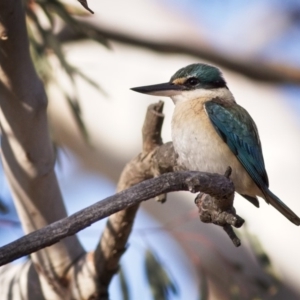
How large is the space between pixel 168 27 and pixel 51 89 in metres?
0.82

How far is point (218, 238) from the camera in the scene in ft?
9.16

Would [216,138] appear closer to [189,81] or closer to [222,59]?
[189,81]

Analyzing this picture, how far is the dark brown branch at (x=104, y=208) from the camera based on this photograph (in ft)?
3.95

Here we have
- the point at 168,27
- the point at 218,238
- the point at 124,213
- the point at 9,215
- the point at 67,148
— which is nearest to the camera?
the point at 124,213

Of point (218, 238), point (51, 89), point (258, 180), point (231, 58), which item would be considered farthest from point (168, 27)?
point (258, 180)

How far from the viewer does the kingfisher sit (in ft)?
6.35

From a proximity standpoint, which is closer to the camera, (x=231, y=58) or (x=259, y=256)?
(x=259, y=256)

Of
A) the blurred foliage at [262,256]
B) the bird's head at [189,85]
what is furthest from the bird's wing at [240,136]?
the blurred foliage at [262,256]

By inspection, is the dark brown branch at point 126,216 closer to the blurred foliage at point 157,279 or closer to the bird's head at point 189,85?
the bird's head at point 189,85

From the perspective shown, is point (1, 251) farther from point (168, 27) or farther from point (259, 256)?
point (168, 27)

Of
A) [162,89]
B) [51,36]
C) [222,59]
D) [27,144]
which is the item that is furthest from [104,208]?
[222,59]

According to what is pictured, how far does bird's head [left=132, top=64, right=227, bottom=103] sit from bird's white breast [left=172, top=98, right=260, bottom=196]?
14cm

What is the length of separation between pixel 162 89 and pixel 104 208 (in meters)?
0.96

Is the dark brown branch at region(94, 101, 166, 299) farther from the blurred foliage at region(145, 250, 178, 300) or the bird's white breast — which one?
the blurred foliage at region(145, 250, 178, 300)
